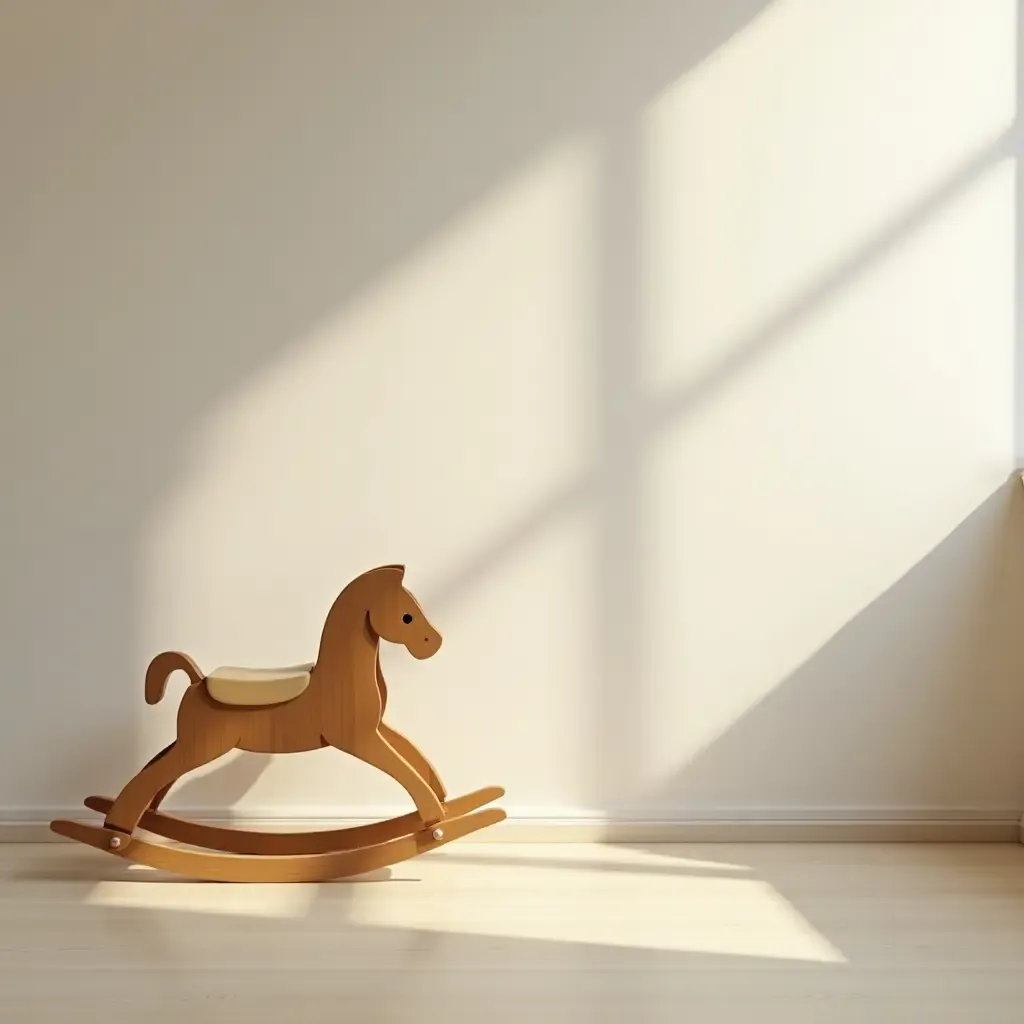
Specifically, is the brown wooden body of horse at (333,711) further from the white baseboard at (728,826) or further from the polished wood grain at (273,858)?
the white baseboard at (728,826)

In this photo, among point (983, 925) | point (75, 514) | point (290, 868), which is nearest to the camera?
point (983, 925)

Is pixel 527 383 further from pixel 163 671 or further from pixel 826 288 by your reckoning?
pixel 163 671

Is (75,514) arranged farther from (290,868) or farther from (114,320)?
(290,868)

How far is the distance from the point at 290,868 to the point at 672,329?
48.7 inches

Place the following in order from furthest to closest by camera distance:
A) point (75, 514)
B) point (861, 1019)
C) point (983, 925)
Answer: point (75, 514)
point (983, 925)
point (861, 1019)

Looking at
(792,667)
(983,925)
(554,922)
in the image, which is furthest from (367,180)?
(983,925)

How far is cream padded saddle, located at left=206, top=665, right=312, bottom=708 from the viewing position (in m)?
2.12

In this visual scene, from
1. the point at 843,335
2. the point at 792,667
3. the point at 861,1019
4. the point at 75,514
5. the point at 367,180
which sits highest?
the point at 367,180

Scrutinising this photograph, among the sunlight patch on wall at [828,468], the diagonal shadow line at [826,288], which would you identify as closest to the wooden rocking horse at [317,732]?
the sunlight patch on wall at [828,468]

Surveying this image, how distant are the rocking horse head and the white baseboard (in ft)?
1.51

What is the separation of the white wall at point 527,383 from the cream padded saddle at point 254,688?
1.02 feet

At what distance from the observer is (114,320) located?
8.02 ft

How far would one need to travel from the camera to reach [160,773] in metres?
2.15

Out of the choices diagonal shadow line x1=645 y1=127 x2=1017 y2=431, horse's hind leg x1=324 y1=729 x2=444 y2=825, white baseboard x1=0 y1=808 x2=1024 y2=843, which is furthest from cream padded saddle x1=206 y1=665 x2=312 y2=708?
diagonal shadow line x1=645 y1=127 x2=1017 y2=431
